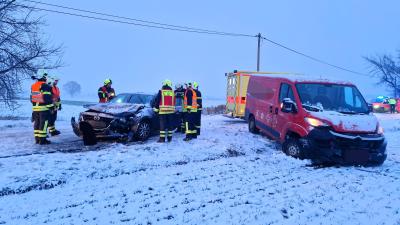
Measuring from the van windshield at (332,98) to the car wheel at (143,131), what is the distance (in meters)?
4.71

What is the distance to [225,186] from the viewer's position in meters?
6.26

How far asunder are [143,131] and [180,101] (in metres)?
2.22

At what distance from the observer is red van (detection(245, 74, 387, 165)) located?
778cm

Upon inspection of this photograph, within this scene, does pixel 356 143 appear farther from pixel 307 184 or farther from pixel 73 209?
pixel 73 209

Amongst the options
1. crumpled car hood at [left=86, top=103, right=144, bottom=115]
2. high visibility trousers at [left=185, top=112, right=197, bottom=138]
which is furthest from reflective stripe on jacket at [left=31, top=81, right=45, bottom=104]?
high visibility trousers at [left=185, top=112, right=197, bottom=138]

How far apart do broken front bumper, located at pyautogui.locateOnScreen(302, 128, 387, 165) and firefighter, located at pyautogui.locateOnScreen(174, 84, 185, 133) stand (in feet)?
16.4

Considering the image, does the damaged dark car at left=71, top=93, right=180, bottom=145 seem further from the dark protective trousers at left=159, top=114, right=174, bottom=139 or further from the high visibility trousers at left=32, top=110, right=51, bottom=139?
the high visibility trousers at left=32, top=110, right=51, bottom=139

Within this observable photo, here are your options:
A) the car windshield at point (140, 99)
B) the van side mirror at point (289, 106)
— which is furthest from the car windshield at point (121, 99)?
the van side mirror at point (289, 106)

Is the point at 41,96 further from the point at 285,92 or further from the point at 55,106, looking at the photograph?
the point at 285,92

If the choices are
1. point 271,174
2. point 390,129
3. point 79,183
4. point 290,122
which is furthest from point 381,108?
point 79,183

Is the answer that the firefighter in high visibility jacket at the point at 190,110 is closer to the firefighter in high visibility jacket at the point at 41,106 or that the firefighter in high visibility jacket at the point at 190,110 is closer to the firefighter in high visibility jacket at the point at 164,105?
the firefighter in high visibility jacket at the point at 164,105

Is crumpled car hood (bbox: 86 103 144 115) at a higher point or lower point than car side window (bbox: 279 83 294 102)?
lower

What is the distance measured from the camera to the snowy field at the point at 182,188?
15.7ft

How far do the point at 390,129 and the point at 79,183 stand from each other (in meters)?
16.2
